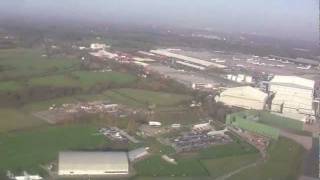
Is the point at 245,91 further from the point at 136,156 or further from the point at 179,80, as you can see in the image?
the point at 136,156

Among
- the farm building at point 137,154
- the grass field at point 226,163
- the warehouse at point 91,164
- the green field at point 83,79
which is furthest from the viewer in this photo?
the green field at point 83,79

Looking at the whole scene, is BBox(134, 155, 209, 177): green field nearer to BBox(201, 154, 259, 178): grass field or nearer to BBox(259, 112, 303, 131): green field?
BBox(201, 154, 259, 178): grass field

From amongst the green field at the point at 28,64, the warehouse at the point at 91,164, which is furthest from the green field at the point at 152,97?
the warehouse at the point at 91,164

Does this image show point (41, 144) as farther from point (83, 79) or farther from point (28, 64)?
point (28, 64)

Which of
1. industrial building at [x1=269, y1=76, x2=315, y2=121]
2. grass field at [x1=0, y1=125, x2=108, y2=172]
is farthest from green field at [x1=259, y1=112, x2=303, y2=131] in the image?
grass field at [x1=0, y1=125, x2=108, y2=172]

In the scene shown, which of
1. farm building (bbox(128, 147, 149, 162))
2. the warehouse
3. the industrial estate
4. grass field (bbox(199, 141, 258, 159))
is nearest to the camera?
the warehouse

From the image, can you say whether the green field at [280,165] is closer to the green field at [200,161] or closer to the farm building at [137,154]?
the green field at [200,161]
